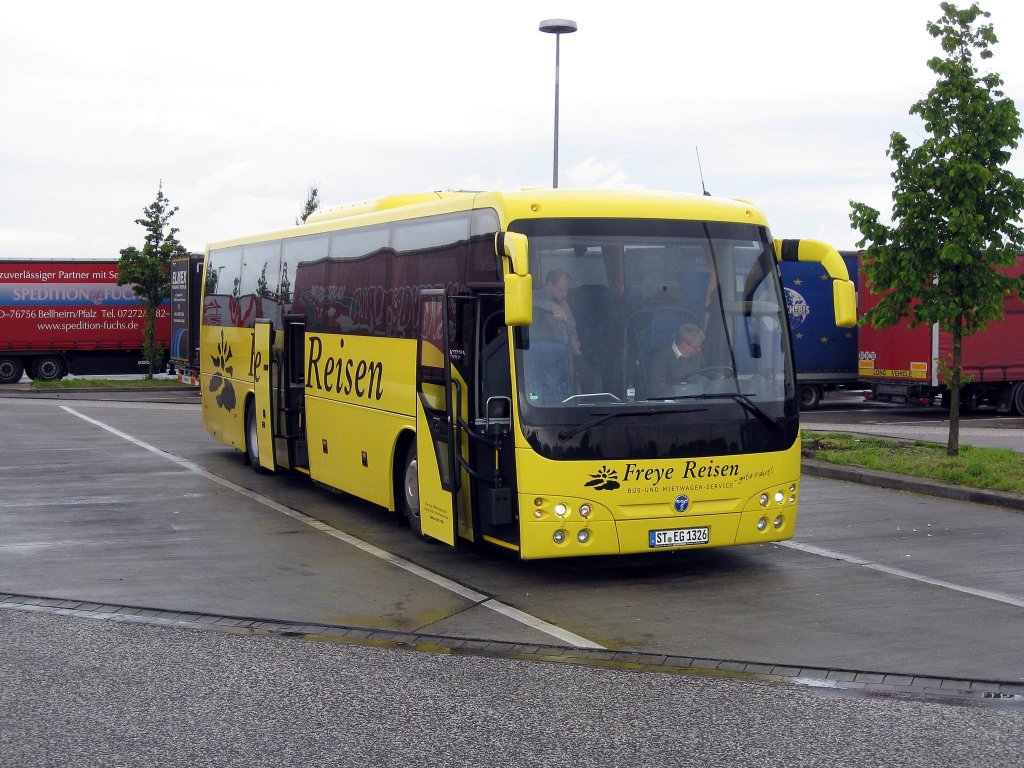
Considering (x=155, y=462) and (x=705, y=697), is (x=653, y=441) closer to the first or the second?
(x=705, y=697)

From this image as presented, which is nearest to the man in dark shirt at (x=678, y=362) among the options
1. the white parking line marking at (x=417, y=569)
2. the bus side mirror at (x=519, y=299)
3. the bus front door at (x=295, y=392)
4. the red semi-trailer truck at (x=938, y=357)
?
the bus side mirror at (x=519, y=299)

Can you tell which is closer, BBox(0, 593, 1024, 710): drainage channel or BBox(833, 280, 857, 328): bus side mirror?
BBox(0, 593, 1024, 710): drainage channel

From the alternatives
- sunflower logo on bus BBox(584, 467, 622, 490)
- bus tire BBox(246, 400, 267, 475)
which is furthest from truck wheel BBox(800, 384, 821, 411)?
sunflower logo on bus BBox(584, 467, 622, 490)

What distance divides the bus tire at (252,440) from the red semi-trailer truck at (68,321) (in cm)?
2610

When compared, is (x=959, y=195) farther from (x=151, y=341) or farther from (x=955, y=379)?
(x=151, y=341)

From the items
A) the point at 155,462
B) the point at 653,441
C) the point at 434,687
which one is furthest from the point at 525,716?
the point at 155,462

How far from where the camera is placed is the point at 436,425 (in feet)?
36.4

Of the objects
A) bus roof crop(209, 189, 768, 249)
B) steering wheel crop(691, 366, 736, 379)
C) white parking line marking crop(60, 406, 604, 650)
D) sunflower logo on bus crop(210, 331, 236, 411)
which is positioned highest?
bus roof crop(209, 189, 768, 249)

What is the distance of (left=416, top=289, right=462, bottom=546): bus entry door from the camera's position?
35.3ft

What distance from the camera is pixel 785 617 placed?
29.9 feet

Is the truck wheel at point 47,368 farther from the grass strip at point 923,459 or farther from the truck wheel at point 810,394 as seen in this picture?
the grass strip at point 923,459

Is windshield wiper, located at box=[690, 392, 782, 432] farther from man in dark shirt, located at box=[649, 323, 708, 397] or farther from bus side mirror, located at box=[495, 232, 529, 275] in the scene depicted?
bus side mirror, located at box=[495, 232, 529, 275]

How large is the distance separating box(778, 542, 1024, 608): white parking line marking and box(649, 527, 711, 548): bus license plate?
5.24 ft

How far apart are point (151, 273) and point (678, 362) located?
3421cm
